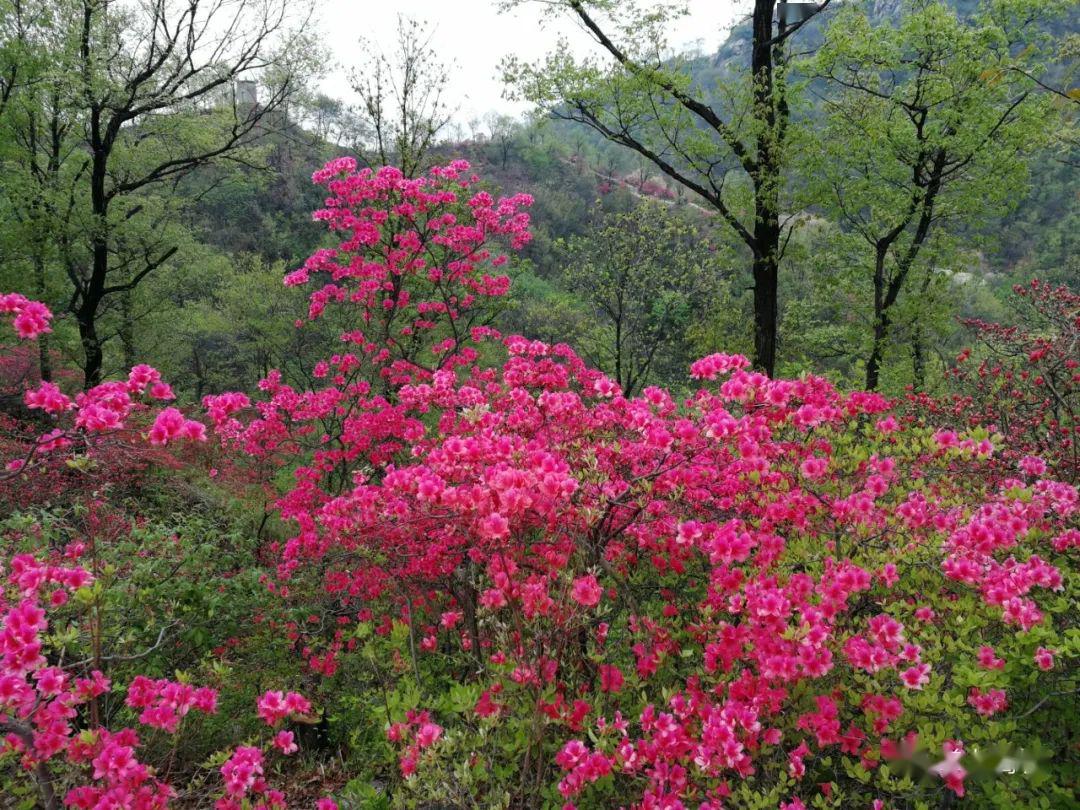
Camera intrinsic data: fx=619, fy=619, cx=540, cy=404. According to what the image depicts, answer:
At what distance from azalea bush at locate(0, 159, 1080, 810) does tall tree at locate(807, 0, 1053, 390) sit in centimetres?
750

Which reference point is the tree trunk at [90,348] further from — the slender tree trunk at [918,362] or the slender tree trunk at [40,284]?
the slender tree trunk at [918,362]

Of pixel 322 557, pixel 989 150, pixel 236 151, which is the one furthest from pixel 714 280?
pixel 322 557

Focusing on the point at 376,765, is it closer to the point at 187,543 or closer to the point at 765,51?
the point at 187,543

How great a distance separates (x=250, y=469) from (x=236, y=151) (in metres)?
6.98

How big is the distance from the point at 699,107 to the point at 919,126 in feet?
13.3

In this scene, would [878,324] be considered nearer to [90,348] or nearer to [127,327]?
[90,348]

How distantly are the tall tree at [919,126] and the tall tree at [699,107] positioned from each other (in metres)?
0.97

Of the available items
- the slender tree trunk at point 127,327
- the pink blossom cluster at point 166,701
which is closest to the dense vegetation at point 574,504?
the pink blossom cluster at point 166,701

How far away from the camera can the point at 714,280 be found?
15.1 metres

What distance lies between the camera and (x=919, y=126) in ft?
33.1

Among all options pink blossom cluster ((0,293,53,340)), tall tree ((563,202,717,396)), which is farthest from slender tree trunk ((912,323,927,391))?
pink blossom cluster ((0,293,53,340))

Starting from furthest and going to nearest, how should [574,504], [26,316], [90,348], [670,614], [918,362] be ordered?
1. [918,362]
2. [90,348]
3. [670,614]
4. [574,504]
5. [26,316]

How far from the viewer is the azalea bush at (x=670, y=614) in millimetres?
2398

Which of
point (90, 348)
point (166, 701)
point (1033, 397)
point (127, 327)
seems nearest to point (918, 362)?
point (1033, 397)
